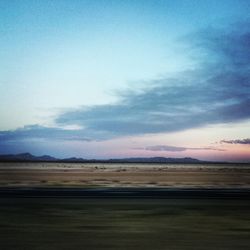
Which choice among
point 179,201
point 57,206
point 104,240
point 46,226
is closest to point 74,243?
point 104,240

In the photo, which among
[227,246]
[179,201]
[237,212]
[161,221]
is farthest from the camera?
[179,201]

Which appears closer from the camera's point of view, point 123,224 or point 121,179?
point 123,224

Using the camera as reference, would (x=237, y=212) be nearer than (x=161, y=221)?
No

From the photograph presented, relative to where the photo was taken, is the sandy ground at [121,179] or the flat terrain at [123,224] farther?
the sandy ground at [121,179]

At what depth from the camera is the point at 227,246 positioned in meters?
11.9

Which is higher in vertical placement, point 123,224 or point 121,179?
point 121,179

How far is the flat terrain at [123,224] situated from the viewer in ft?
40.3

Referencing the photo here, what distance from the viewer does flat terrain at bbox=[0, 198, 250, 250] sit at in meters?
12.3

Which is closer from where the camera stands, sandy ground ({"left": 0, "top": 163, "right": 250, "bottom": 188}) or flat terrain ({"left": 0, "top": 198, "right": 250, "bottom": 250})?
flat terrain ({"left": 0, "top": 198, "right": 250, "bottom": 250})

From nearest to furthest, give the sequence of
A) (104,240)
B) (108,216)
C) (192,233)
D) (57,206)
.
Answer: (104,240) → (192,233) → (108,216) → (57,206)

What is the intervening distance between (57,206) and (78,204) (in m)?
1.28

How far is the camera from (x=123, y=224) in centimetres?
1584

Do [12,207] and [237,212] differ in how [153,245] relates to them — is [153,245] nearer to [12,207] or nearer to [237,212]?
[237,212]

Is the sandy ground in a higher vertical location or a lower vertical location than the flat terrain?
higher
